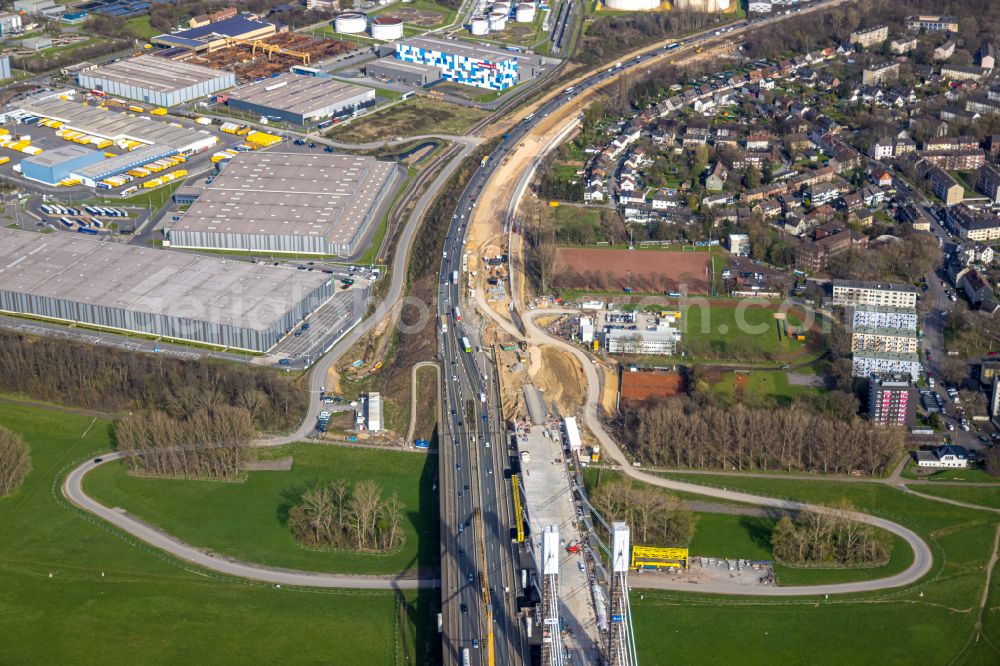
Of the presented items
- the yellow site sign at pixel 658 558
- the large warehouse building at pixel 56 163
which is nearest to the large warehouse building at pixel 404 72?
the large warehouse building at pixel 56 163

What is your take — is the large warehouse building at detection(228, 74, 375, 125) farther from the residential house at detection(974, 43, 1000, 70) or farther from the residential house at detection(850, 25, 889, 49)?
the residential house at detection(974, 43, 1000, 70)

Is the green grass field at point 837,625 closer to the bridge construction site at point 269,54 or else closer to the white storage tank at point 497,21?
the bridge construction site at point 269,54

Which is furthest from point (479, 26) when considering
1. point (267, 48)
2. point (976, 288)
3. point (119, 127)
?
point (976, 288)

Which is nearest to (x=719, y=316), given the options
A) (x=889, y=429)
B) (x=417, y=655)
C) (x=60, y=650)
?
(x=889, y=429)

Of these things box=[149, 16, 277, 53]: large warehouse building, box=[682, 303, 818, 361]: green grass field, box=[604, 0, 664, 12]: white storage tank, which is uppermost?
box=[604, 0, 664, 12]: white storage tank

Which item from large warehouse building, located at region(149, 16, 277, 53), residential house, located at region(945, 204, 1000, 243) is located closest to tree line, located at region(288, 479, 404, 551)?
residential house, located at region(945, 204, 1000, 243)

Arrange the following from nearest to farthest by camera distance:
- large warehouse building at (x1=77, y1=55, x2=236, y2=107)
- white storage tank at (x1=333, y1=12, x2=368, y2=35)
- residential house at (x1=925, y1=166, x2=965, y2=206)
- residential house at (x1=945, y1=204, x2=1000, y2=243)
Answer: residential house at (x1=945, y1=204, x2=1000, y2=243), residential house at (x1=925, y1=166, x2=965, y2=206), large warehouse building at (x1=77, y1=55, x2=236, y2=107), white storage tank at (x1=333, y1=12, x2=368, y2=35)
